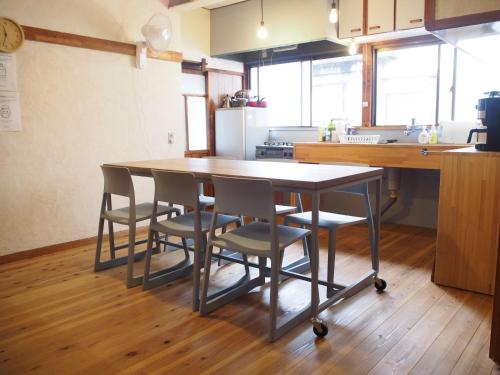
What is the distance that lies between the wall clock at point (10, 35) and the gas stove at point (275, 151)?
9.89 ft

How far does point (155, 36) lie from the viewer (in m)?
4.07

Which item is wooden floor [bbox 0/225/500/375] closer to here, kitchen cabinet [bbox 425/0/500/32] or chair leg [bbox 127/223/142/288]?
chair leg [bbox 127/223/142/288]

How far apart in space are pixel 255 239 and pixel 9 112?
2.42 m

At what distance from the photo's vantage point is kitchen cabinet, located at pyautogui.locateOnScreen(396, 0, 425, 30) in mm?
3994

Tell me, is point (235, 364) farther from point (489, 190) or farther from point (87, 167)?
point (87, 167)

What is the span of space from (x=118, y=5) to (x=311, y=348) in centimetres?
363

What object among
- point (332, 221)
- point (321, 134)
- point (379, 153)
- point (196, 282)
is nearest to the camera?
point (196, 282)

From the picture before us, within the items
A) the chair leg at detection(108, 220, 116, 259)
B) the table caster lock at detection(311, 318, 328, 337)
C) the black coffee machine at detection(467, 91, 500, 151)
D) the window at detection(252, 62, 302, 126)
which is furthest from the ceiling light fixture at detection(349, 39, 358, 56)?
the table caster lock at detection(311, 318, 328, 337)

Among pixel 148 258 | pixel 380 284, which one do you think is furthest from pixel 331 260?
pixel 148 258

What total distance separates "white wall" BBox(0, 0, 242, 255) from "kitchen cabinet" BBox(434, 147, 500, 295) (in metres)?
2.95

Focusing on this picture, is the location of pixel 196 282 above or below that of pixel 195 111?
below

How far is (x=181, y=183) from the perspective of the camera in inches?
99.2

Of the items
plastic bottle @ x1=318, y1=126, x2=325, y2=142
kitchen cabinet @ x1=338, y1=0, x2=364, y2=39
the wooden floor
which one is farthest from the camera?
plastic bottle @ x1=318, y1=126, x2=325, y2=142

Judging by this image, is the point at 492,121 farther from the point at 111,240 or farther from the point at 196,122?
the point at 196,122
